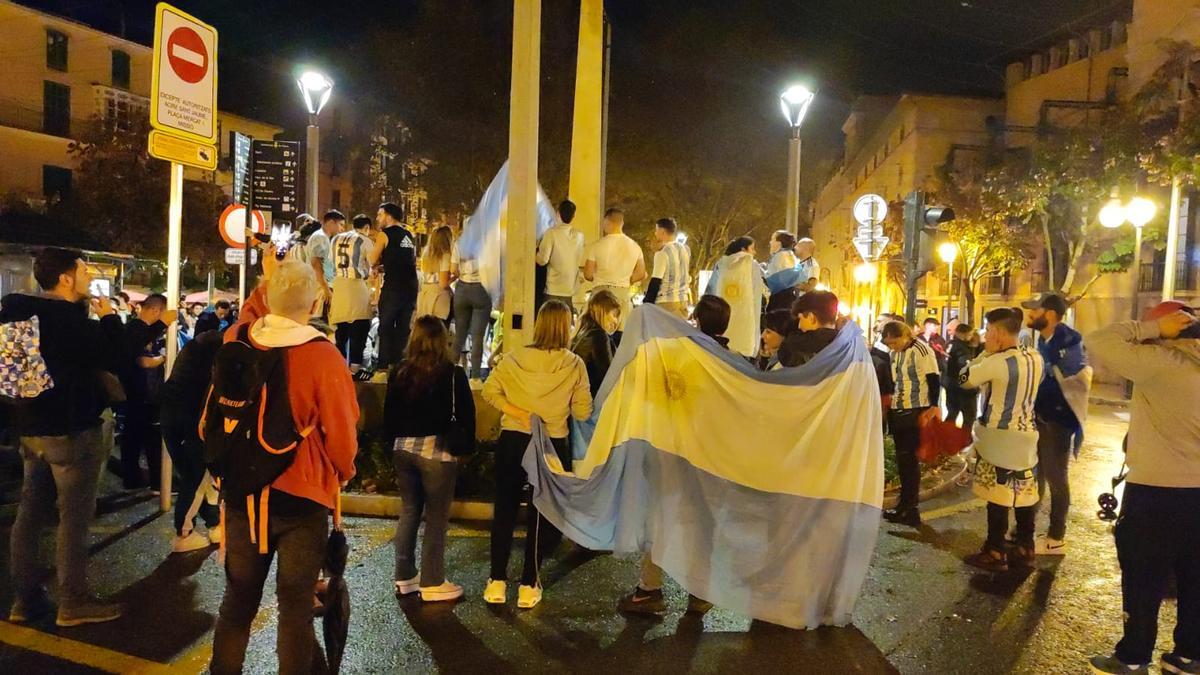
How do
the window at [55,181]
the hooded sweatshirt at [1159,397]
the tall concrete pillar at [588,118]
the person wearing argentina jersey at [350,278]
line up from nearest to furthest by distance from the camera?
1. the hooded sweatshirt at [1159,397]
2. the person wearing argentina jersey at [350,278]
3. the tall concrete pillar at [588,118]
4. the window at [55,181]

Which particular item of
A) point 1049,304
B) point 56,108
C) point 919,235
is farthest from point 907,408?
point 56,108

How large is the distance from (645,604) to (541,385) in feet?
5.17

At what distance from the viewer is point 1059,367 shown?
689 cm

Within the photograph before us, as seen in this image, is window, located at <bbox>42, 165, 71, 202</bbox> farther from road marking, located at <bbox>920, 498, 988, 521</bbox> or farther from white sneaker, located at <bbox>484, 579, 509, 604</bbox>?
road marking, located at <bbox>920, 498, 988, 521</bbox>

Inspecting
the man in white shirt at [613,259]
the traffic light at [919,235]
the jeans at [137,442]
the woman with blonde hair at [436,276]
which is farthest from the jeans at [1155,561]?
the jeans at [137,442]

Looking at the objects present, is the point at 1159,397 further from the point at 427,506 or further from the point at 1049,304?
the point at 427,506

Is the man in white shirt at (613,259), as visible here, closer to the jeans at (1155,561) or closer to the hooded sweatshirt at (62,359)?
the hooded sweatshirt at (62,359)

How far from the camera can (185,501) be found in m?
6.14

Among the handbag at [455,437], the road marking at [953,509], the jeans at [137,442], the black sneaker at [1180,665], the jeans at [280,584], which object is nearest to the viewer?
the jeans at [280,584]

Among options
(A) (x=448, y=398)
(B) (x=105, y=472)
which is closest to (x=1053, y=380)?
(A) (x=448, y=398)

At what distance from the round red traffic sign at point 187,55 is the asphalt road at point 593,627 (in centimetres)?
384

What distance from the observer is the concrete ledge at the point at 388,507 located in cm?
755

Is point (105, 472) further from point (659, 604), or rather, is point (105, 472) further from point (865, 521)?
point (865, 521)

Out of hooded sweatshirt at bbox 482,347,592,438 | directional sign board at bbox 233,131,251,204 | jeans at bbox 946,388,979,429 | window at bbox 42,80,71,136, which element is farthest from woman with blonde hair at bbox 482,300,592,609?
window at bbox 42,80,71,136
